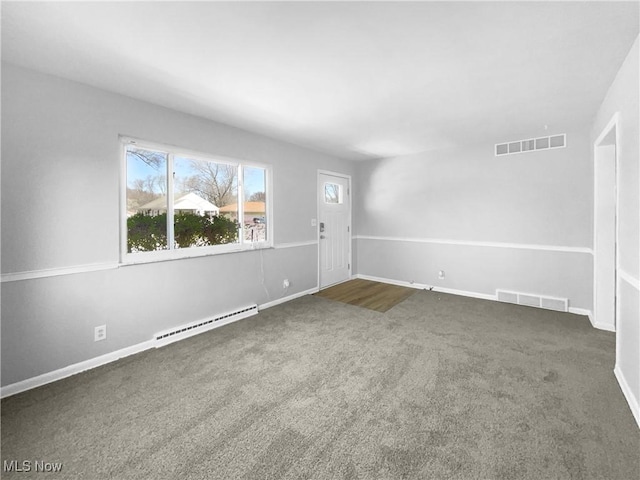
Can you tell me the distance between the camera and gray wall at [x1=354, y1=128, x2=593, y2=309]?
3746 mm

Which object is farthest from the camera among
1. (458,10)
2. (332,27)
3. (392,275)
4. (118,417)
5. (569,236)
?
(392,275)

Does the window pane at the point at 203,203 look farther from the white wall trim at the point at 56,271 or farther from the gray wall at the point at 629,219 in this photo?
the gray wall at the point at 629,219

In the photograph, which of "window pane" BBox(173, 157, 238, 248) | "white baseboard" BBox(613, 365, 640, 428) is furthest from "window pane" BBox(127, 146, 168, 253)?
"white baseboard" BBox(613, 365, 640, 428)

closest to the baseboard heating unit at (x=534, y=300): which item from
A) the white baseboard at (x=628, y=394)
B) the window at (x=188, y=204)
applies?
the white baseboard at (x=628, y=394)

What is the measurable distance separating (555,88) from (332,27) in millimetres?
2270

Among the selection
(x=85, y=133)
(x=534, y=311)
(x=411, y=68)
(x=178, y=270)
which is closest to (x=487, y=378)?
(x=534, y=311)

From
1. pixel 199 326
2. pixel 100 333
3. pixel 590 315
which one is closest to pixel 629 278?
pixel 590 315

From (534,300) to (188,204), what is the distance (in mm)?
4931

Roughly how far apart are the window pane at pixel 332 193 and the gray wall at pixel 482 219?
52 cm

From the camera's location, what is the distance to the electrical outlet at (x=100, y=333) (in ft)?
8.28

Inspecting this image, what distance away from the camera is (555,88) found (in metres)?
2.56

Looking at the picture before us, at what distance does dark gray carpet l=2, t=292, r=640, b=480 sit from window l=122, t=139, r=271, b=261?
1128 mm

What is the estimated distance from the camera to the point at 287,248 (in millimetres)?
4410

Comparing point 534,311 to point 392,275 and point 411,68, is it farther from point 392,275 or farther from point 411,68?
point 411,68
